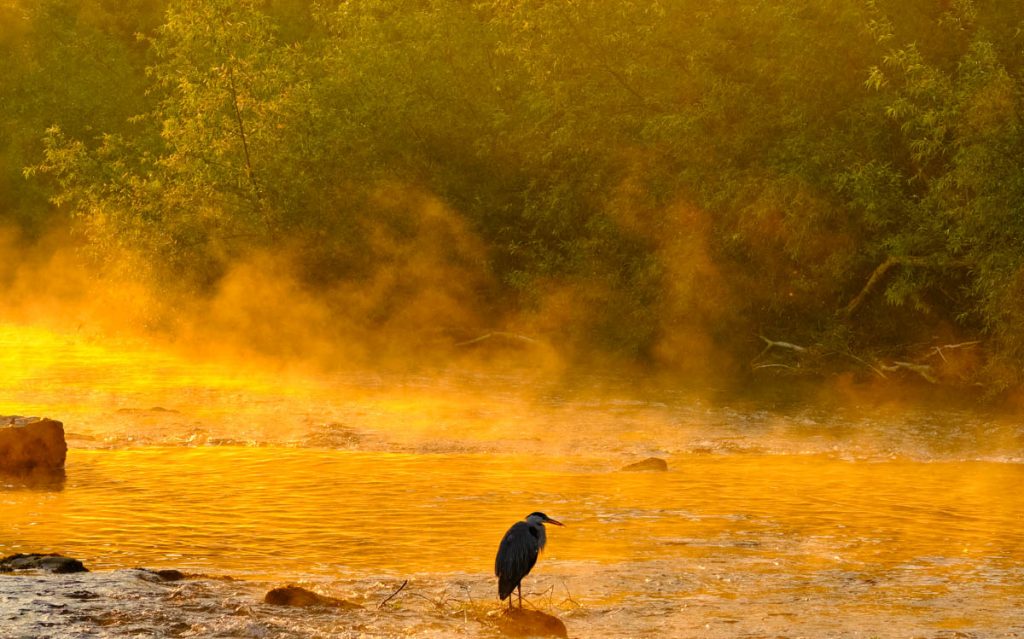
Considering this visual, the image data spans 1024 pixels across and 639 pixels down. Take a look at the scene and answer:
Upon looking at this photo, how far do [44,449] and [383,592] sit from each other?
262 inches

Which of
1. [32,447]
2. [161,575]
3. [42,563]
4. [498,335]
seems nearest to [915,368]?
[498,335]

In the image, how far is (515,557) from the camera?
9000 mm

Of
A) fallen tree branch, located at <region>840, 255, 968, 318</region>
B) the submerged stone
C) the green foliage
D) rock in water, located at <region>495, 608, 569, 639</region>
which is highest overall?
the green foliage

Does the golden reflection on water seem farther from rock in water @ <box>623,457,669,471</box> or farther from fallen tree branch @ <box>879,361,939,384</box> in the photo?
fallen tree branch @ <box>879,361,939,384</box>

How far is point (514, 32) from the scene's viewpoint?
85.6ft

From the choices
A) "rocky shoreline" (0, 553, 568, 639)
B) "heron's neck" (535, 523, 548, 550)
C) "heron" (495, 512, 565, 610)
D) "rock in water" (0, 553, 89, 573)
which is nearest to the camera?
"rocky shoreline" (0, 553, 568, 639)

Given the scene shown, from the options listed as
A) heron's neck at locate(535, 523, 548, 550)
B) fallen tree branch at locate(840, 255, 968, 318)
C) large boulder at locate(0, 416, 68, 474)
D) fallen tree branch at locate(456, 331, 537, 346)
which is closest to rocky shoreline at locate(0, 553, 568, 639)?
heron's neck at locate(535, 523, 548, 550)

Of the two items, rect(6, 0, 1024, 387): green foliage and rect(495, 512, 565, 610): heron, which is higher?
rect(6, 0, 1024, 387): green foliage

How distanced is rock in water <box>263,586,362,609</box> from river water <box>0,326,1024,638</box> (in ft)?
0.40

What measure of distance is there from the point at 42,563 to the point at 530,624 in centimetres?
409

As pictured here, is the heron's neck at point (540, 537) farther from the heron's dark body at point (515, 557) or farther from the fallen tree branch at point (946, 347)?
the fallen tree branch at point (946, 347)

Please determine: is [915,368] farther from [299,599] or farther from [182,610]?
[182,610]

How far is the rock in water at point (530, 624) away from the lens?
9.01 m

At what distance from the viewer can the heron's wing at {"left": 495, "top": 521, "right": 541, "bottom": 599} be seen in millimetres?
9008
